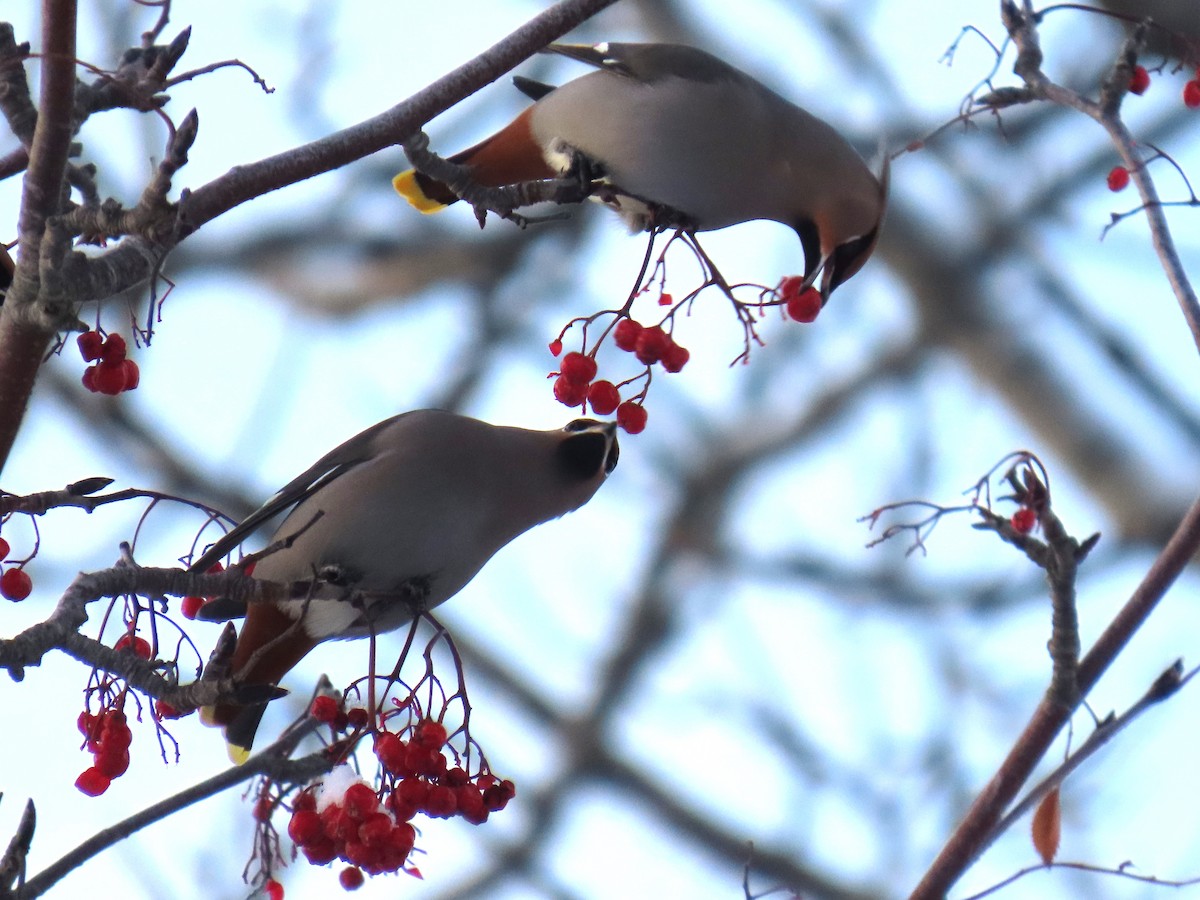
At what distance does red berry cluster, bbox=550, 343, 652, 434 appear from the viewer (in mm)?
2619

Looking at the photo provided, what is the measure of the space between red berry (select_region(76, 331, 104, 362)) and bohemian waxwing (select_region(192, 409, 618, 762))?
1.37ft

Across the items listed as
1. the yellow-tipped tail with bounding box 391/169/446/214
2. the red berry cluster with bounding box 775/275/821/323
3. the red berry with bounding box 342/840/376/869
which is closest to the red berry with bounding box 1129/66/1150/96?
the red berry cluster with bounding box 775/275/821/323

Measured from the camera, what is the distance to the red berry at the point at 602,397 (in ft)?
8.75

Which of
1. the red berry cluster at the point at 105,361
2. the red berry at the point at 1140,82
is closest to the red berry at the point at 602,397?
the red berry cluster at the point at 105,361

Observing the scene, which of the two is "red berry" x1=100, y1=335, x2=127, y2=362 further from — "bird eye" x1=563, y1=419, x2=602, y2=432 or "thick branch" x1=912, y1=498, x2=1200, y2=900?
"thick branch" x1=912, y1=498, x2=1200, y2=900

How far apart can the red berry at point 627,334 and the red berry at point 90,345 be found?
2.73 ft

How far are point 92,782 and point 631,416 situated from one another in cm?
103

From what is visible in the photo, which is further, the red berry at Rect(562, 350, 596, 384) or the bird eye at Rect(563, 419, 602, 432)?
the bird eye at Rect(563, 419, 602, 432)

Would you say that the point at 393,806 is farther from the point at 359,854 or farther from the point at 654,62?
the point at 654,62

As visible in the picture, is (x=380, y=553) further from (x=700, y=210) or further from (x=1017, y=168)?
(x=1017, y=168)

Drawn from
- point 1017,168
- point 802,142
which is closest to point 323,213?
point 1017,168

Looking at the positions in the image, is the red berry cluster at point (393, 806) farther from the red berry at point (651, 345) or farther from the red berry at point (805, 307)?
the red berry at point (805, 307)

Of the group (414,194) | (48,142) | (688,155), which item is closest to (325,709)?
(48,142)

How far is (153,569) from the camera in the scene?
2.02m
